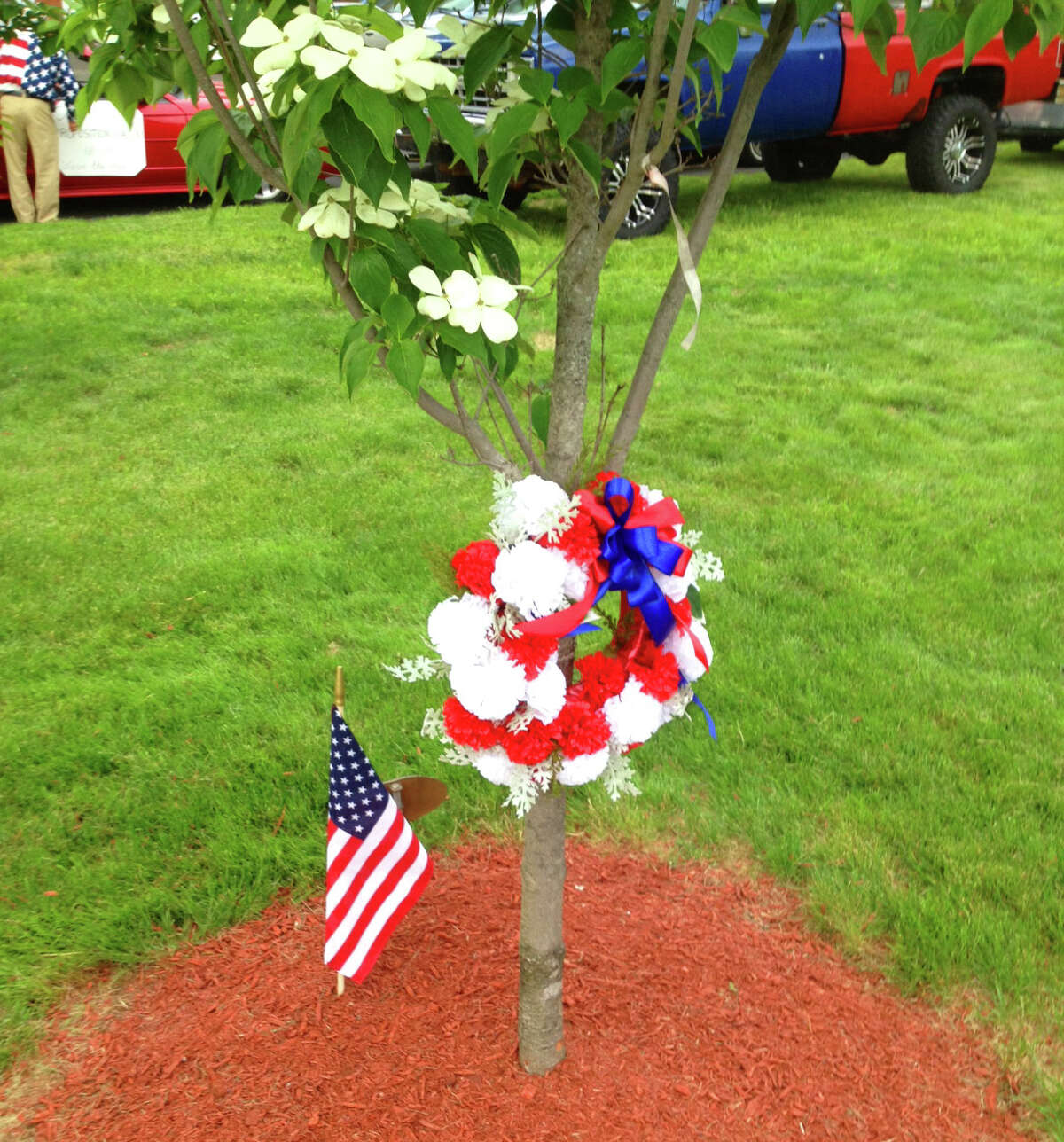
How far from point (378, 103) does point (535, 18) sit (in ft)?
2.15

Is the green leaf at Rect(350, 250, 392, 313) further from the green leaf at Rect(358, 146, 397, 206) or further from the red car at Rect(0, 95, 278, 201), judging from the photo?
the red car at Rect(0, 95, 278, 201)

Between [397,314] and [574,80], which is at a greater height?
[574,80]

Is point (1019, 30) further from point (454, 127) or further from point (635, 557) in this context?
point (635, 557)

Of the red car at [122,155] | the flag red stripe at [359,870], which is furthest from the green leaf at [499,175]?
the red car at [122,155]

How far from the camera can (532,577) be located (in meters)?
1.92

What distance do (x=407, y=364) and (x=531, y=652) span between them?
1.77ft

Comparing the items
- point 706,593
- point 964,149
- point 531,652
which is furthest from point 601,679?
point 964,149

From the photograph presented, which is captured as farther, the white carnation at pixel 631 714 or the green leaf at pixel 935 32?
the white carnation at pixel 631 714

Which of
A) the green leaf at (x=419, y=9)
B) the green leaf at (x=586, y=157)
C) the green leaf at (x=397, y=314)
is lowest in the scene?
the green leaf at (x=397, y=314)

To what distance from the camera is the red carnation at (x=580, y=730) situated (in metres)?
2.05

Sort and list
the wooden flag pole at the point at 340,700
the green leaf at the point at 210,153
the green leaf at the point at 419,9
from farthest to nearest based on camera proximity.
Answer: the wooden flag pole at the point at 340,700
the green leaf at the point at 210,153
the green leaf at the point at 419,9

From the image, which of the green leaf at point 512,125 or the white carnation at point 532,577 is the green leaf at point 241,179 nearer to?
the green leaf at point 512,125

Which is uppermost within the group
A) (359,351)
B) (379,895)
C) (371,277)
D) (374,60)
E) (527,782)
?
(374,60)

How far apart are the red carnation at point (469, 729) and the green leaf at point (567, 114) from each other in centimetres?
95
